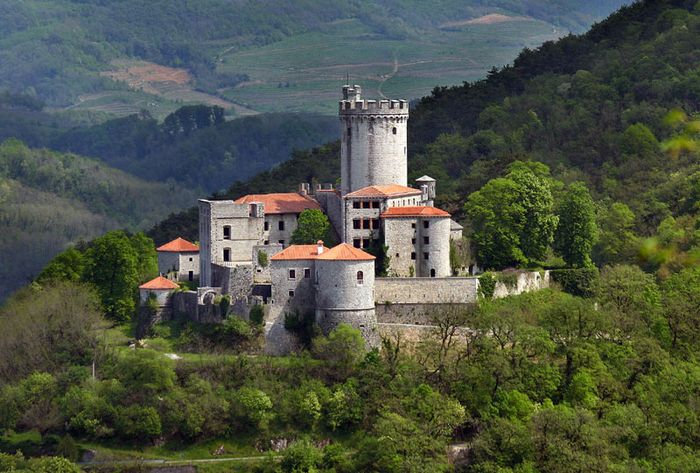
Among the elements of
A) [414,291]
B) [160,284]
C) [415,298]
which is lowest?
[415,298]

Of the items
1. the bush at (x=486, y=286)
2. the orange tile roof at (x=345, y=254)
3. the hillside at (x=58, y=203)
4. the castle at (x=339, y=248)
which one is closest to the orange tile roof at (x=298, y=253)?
the castle at (x=339, y=248)

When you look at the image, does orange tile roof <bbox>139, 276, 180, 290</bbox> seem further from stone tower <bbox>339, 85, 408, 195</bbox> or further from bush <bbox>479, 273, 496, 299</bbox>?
bush <bbox>479, 273, 496, 299</bbox>

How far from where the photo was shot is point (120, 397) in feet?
224

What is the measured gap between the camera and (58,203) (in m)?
164

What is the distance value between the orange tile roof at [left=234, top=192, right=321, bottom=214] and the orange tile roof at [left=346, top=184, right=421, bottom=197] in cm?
278

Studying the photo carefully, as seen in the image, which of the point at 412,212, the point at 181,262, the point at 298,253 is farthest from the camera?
the point at 181,262

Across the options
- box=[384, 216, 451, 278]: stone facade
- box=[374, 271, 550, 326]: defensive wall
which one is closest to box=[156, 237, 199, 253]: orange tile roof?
box=[384, 216, 451, 278]: stone facade

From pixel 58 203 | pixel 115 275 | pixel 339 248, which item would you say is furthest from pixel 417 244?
pixel 58 203

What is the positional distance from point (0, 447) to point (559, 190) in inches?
1149

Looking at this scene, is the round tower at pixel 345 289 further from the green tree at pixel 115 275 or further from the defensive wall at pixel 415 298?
the green tree at pixel 115 275

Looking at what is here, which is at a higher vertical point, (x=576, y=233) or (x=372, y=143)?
(x=372, y=143)

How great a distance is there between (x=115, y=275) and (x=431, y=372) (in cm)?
1636

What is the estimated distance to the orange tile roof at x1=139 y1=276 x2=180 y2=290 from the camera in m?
73.1

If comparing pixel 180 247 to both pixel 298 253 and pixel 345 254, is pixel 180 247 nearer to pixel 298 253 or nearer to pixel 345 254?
pixel 298 253
